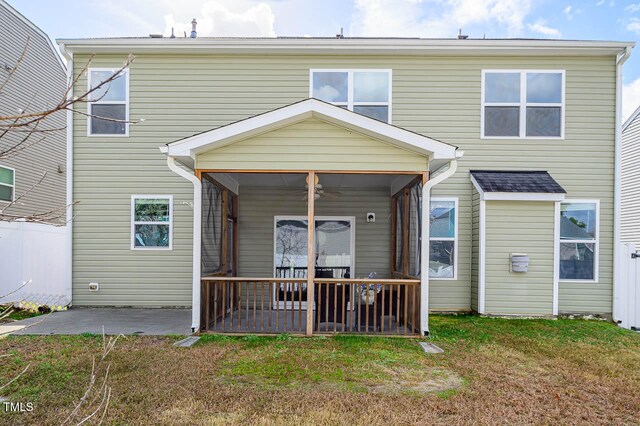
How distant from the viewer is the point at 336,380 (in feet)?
14.2

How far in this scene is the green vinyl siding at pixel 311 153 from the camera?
5973 millimetres

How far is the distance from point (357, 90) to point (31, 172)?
30.1ft

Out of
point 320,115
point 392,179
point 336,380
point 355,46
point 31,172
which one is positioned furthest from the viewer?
point 31,172

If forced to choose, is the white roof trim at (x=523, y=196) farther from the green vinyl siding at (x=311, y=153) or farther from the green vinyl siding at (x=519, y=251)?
the green vinyl siding at (x=311, y=153)

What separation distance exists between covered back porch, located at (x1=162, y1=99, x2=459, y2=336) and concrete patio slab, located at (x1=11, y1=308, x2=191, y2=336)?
29.1 inches

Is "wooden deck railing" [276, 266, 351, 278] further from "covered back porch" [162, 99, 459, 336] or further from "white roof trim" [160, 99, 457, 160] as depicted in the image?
"white roof trim" [160, 99, 457, 160]

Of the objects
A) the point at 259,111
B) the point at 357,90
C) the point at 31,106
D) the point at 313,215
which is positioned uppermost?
the point at 31,106

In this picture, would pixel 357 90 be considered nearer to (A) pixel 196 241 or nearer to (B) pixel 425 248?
(B) pixel 425 248

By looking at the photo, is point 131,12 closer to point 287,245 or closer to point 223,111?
point 223,111

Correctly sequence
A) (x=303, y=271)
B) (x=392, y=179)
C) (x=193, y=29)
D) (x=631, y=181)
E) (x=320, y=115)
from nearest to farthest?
(x=320, y=115) → (x=392, y=179) → (x=303, y=271) → (x=193, y=29) → (x=631, y=181)

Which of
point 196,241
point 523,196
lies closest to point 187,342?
point 196,241

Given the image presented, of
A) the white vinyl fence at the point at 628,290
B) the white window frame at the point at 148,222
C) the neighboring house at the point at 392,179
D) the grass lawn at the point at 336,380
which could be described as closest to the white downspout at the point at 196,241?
the grass lawn at the point at 336,380

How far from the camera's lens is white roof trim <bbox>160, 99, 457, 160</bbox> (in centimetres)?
575

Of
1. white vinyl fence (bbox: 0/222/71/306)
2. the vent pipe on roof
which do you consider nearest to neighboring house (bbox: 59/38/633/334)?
the vent pipe on roof
